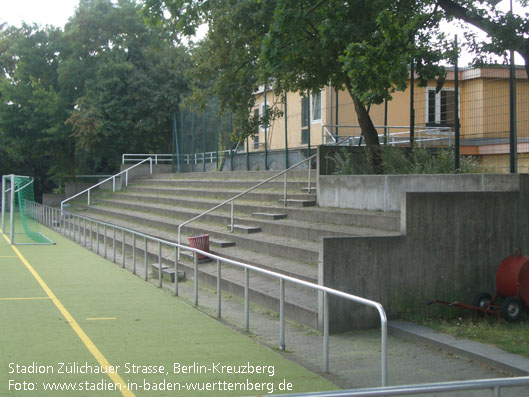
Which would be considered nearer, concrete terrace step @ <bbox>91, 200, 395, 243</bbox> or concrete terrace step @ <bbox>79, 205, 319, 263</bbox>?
concrete terrace step @ <bbox>91, 200, 395, 243</bbox>

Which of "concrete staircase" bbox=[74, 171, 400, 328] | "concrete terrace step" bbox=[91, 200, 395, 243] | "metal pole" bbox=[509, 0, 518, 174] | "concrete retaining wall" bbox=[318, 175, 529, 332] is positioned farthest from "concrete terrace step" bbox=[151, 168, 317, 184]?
"concrete retaining wall" bbox=[318, 175, 529, 332]

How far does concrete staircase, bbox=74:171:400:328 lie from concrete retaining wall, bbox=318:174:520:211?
1.31 ft

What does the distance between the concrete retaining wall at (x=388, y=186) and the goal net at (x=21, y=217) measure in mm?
11963

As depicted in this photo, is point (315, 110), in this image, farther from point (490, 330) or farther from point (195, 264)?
point (490, 330)

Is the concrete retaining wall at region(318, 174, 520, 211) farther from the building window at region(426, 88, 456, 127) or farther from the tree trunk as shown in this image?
the building window at region(426, 88, 456, 127)

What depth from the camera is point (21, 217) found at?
23.0 metres

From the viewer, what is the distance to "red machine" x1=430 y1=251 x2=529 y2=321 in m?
9.24

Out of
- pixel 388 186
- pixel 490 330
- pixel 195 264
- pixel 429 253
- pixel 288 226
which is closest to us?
pixel 490 330

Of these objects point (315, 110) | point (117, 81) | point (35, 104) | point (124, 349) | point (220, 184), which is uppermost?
point (117, 81)

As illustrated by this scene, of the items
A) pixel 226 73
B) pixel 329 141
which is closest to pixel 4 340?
pixel 226 73

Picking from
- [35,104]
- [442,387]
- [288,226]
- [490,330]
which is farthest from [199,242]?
[35,104]

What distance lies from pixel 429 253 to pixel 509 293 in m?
1.29

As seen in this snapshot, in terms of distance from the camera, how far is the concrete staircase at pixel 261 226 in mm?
10961

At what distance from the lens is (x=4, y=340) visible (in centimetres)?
839
